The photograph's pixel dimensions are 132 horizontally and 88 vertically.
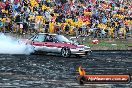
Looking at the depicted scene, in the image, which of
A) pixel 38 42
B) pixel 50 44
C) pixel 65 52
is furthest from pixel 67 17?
pixel 65 52

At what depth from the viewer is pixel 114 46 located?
129 ft

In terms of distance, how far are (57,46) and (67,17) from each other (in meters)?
12.7

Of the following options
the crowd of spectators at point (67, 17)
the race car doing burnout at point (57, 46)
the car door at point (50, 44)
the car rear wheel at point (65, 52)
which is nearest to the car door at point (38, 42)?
the race car doing burnout at point (57, 46)

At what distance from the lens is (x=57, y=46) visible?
93.8 feet

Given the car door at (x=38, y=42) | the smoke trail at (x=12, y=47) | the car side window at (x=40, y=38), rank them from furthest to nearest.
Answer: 1. the smoke trail at (x=12, y=47)
2. the car side window at (x=40, y=38)
3. the car door at (x=38, y=42)

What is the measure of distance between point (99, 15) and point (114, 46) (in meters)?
5.43

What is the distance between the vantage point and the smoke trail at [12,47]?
98.3 feet

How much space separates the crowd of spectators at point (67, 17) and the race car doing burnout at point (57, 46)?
7788 mm

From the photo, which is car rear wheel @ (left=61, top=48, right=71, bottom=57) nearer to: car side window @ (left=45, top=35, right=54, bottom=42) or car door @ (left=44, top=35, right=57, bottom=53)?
car door @ (left=44, top=35, right=57, bottom=53)

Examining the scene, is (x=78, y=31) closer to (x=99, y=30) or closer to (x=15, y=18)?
(x=99, y=30)

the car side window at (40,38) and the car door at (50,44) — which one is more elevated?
the car side window at (40,38)

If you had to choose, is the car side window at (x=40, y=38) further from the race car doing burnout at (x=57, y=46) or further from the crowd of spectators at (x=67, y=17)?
the crowd of spectators at (x=67, y=17)

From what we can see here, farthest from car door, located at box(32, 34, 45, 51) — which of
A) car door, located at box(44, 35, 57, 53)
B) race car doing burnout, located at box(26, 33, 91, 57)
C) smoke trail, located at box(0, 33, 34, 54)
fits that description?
smoke trail, located at box(0, 33, 34, 54)

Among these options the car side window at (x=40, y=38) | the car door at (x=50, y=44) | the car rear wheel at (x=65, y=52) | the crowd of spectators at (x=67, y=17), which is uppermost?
the crowd of spectators at (x=67, y=17)
